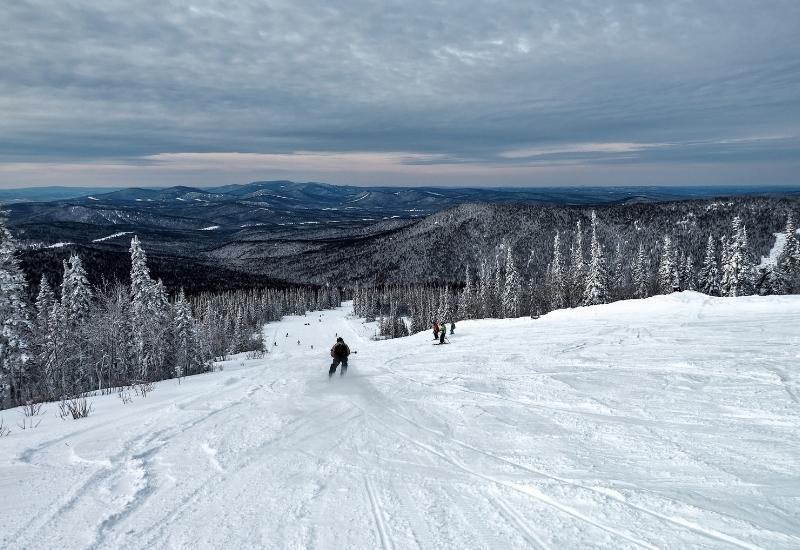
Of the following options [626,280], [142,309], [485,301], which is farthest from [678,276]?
[142,309]

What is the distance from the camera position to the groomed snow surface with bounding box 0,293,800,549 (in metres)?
4.09

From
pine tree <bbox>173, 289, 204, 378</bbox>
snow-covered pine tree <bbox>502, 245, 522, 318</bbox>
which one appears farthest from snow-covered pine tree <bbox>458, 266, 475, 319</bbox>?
pine tree <bbox>173, 289, 204, 378</bbox>

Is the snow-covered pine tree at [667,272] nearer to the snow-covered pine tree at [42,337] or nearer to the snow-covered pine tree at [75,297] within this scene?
the snow-covered pine tree at [75,297]

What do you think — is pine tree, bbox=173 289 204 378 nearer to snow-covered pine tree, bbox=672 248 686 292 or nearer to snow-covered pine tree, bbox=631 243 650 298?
snow-covered pine tree, bbox=631 243 650 298

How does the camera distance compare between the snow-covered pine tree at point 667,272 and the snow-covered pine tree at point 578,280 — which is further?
the snow-covered pine tree at point 667,272

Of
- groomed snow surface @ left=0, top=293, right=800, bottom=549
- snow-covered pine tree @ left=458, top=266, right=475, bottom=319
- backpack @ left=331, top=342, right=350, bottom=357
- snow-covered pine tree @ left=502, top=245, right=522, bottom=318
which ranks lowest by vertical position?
snow-covered pine tree @ left=458, top=266, right=475, bottom=319

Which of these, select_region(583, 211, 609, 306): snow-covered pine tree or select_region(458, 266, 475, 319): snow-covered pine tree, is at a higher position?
select_region(583, 211, 609, 306): snow-covered pine tree

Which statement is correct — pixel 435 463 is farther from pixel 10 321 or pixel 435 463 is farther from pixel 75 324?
pixel 75 324

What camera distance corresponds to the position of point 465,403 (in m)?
8.88

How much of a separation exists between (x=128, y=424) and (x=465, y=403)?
592 centimetres

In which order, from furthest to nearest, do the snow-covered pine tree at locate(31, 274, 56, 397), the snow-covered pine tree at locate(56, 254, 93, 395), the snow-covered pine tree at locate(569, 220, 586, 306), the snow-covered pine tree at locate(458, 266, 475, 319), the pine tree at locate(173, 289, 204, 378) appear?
1. the snow-covered pine tree at locate(458, 266, 475, 319)
2. the snow-covered pine tree at locate(569, 220, 586, 306)
3. the pine tree at locate(173, 289, 204, 378)
4. the snow-covered pine tree at locate(56, 254, 93, 395)
5. the snow-covered pine tree at locate(31, 274, 56, 397)

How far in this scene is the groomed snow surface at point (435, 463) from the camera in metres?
4.09

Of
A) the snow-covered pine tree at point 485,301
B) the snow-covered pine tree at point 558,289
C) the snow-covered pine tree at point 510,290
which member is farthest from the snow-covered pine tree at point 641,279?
the snow-covered pine tree at point 485,301

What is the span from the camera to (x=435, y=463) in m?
5.83
